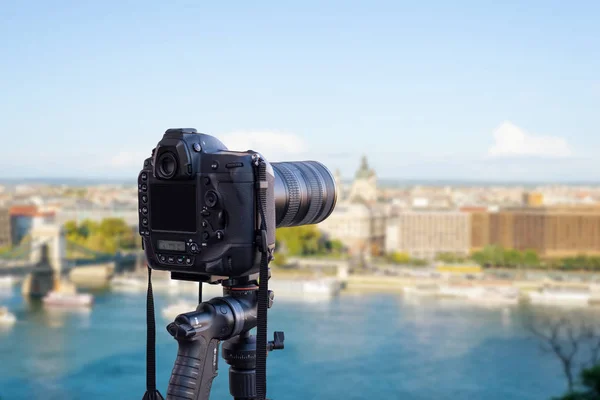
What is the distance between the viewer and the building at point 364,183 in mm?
13016

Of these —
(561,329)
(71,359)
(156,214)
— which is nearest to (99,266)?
(71,359)

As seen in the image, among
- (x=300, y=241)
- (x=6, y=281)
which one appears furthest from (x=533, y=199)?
(x=6, y=281)

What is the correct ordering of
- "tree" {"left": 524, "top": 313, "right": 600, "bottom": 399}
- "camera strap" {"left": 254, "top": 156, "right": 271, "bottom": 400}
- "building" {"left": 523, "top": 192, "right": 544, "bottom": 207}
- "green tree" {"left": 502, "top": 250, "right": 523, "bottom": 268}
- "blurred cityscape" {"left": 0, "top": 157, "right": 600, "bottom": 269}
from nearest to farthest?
"camera strap" {"left": 254, "top": 156, "right": 271, "bottom": 400}, "tree" {"left": 524, "top": 313, "right": 600, "bottom": 399}, "blurred cityscape" {"left": 0, "top": 157, "right": 600, "bottom": 269}, "green tree" {"left": 502, "top": 250, "right": 523, "bottom": 268}, "building" {"left": 523, "top": 192, "right": 544, "bottom": 207}

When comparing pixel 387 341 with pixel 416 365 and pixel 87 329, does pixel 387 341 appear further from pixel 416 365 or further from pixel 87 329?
pixel 87 329

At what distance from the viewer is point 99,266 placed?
37.3 ft

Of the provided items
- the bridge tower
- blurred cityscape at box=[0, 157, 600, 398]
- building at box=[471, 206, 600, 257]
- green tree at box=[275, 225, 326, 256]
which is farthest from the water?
building at box=[471, 206, 600, 257]

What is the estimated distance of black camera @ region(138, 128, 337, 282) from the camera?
1.65 ft

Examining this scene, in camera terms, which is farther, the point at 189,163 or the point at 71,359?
the point at 71,359

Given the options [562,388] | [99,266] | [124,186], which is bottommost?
[562,388]

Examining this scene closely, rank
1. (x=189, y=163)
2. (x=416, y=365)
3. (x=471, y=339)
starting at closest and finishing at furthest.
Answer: (x=189, y=163) → (x=416, y=365) → (x=471, y=339)

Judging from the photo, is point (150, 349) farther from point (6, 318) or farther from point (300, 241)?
point (300, 241)

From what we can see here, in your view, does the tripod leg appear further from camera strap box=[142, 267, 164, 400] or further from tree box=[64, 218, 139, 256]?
tree box=[64, 218, 139, 256]

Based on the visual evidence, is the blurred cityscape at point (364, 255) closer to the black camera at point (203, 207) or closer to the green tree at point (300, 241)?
the green tree at point (300, 241)

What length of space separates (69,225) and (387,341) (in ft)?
16.2
